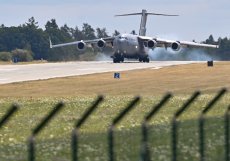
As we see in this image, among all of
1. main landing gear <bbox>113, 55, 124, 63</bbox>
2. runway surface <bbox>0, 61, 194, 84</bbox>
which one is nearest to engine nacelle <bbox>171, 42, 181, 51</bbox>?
main landing gear <bbox>113, 55, 124, 63</bbox>

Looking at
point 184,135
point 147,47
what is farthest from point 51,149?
point 147,47

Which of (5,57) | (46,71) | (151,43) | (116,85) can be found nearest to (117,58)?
(151,43)

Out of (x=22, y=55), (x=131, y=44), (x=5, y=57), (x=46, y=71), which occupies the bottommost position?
(x=22, y=55)

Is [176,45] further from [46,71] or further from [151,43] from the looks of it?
[46,71]

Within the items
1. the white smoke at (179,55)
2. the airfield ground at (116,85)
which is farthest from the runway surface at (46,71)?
the white smoke at (179,55)

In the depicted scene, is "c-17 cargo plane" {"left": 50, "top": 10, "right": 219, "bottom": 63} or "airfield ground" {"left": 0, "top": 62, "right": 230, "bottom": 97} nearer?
"airfield ground" {"left": 0, "top": 62, "right": 230, "bottom": 97}

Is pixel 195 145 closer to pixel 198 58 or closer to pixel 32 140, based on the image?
pixel 32 140

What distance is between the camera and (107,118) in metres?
26.9

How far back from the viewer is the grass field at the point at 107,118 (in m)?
11.8

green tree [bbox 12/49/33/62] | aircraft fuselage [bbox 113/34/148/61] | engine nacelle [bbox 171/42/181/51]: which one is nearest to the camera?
aircraft fuselage [bbox 113/34/148/61]

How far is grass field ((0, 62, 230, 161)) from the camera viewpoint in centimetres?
1182

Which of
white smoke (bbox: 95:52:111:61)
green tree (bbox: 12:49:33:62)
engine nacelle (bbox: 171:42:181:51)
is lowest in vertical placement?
green tree (bbox: 12:49:33:62)

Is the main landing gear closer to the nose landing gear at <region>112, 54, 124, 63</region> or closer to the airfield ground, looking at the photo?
the nose landing gear at <region>112, 54, 124, 63</region>

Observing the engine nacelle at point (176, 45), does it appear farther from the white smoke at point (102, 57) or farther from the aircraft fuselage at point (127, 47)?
the white smoke at point (102, 57)
